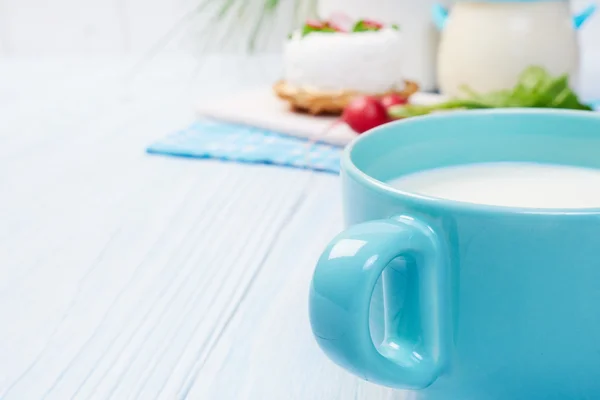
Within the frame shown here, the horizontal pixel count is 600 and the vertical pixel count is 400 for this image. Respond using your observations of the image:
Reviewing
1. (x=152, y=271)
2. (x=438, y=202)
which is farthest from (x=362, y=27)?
(x=438, y=202)

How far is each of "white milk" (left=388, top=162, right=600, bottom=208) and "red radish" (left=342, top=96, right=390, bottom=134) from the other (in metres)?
0.32

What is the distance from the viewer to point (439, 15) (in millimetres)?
804

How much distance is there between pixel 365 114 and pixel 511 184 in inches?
14.2

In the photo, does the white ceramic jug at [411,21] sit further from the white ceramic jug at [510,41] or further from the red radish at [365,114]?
the red radish at [365,114]

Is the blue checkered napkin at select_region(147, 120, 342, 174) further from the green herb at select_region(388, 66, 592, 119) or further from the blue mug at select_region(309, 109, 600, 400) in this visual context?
the blue mug at select_region(309, 109, 600, 400)

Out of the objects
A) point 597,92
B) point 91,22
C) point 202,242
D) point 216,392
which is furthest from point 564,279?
point 91,22

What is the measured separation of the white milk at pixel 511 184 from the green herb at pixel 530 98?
0.25m

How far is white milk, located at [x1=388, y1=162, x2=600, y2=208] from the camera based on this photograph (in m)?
0.28

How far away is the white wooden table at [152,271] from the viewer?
309 millimetres

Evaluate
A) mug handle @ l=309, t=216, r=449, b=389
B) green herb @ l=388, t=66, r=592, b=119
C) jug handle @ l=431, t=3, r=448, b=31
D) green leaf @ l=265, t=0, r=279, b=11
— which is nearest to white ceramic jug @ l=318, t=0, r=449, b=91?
jug handle @ l=431, t=3, r=448, b=31

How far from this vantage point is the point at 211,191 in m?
0.55

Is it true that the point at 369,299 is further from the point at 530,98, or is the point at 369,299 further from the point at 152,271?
the point at 530,98

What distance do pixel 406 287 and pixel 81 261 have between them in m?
0.26

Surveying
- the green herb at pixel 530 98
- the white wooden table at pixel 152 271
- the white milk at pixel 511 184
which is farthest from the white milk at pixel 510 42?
the white milk at pixel 511 184
